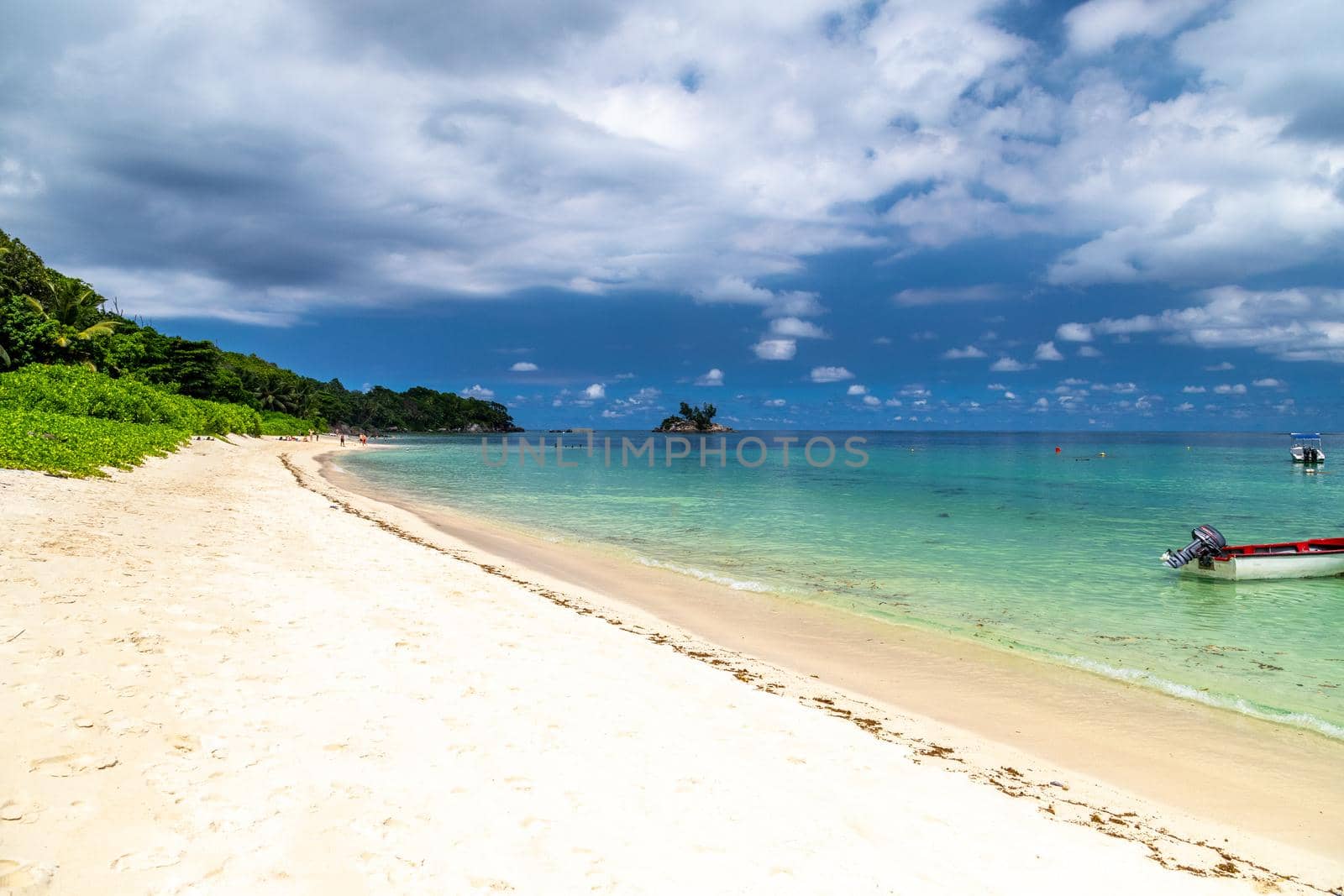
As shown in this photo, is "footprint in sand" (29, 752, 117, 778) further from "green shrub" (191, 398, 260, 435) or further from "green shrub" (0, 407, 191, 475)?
"green shrub" (191, 398, 260, 435)

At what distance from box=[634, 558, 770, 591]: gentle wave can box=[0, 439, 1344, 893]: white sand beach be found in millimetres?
6111

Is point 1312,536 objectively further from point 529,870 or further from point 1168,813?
point 529,870

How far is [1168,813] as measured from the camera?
235 inches

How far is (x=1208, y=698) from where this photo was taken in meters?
9.12

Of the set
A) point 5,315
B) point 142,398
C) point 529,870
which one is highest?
point 5,315

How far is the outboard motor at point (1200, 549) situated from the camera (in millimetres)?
16844

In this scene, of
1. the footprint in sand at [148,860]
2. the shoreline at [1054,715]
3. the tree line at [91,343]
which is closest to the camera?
the footprint in sand at [148,860]

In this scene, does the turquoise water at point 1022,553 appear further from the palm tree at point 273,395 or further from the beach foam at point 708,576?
the palm tree at point 273,395

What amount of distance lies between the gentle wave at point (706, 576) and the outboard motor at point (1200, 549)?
1119 cm

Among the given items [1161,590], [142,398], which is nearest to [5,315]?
[142,398]

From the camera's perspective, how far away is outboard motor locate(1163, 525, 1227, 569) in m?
16.8

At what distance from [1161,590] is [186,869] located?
1911cm

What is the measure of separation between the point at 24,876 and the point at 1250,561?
22.2 metres

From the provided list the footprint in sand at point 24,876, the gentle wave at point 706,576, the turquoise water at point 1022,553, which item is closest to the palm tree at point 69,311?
the turquoise water at point 1022,553
